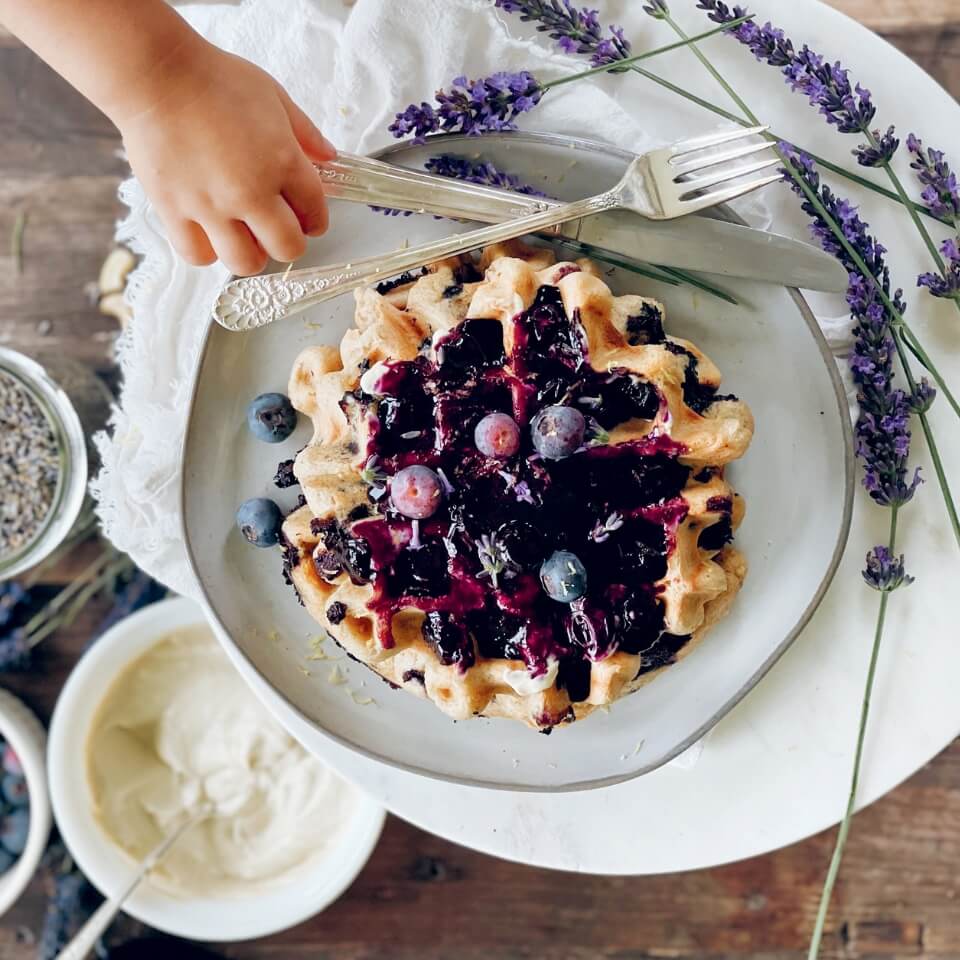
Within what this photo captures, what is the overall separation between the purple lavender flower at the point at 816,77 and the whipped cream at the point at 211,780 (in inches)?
63.5

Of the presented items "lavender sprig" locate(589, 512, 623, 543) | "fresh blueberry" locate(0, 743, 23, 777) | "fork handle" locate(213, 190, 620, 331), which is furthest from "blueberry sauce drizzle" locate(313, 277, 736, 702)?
"fresh blueberry" locate(0, 743, 23, 777)

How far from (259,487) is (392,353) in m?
0.42

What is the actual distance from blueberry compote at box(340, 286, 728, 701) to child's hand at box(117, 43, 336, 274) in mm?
276

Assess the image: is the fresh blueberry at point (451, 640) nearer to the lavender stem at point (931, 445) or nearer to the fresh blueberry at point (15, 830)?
the lavender stem at point (931, 445)

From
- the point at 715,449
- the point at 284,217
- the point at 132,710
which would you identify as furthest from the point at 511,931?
the point at 284,217

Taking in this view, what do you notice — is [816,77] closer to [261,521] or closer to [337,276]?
[337,276]

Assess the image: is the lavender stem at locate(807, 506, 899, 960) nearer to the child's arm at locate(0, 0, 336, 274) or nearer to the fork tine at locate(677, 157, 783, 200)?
the fork tine at locate(677, 157, 783, 200)

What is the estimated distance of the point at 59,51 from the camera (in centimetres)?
129

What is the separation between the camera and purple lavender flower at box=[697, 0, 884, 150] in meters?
1.56

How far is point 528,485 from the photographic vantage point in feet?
4.69

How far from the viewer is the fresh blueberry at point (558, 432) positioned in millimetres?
1369

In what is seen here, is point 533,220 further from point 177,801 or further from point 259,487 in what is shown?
point 177,801

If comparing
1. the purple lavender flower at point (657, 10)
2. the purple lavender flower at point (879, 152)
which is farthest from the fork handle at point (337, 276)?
the purple lavender flower at point (879, 152)

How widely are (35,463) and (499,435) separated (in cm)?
115
